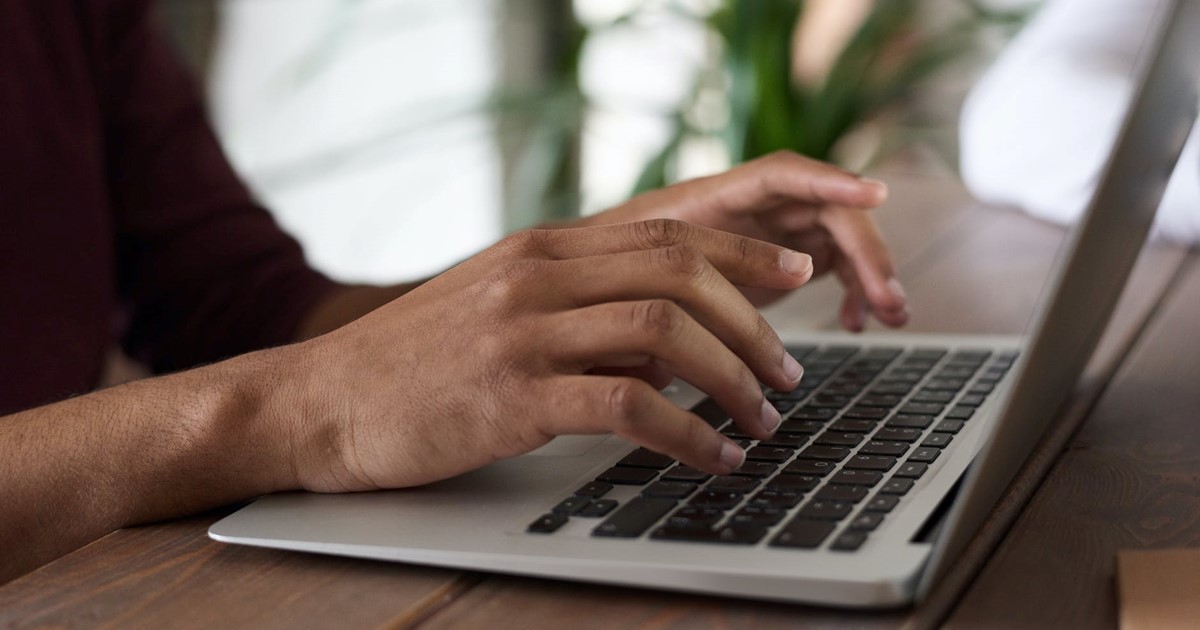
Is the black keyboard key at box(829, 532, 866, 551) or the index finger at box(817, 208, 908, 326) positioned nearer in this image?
the black keyboard key at box(829, 532, 866, 551)

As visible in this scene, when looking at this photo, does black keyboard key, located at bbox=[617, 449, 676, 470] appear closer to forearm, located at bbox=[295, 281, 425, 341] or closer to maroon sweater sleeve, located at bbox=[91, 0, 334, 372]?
forearm, located at bbox=[295, 281, 425, 341]

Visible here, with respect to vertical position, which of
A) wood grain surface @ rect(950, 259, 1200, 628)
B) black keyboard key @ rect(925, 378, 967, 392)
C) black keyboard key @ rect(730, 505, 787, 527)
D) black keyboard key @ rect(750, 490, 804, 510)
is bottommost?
wood grain surface @ rect(950, 259, 1200, 628)

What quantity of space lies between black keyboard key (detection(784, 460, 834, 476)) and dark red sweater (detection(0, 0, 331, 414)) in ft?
1.95

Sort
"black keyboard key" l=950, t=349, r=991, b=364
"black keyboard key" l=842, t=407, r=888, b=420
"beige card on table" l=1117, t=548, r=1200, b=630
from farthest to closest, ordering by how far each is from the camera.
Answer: "black keyboard key" l=950, t=349, r=991, b=364 → "black keyboard key" l=842, t=407, r=888, b=420 → "beige card on table" l=1117, t=548, r=1200, b=630

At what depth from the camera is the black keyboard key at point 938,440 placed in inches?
22.0

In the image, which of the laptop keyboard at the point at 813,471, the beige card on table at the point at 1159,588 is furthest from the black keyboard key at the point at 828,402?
the beige card on table at the point at 1159,588

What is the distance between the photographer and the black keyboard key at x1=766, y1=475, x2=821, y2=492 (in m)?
0.49

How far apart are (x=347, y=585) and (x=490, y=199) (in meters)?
2.43

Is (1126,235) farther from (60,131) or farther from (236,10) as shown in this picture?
(236,10)

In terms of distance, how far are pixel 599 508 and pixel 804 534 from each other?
9 centimetres

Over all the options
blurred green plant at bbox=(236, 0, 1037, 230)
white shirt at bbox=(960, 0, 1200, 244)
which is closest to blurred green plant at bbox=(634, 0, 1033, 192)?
blurred green plant at bbox=(236, 0, 1037, 230)

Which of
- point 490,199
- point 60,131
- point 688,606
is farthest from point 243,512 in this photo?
point 490,199

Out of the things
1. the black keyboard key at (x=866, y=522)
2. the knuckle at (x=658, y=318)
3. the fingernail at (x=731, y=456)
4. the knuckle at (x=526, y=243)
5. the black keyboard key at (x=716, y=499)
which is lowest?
the black keyboard key at (x=866, y=522)

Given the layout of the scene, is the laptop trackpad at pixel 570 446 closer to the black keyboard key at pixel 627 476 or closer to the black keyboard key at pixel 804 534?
the black keyboard key at pixel 627 476
